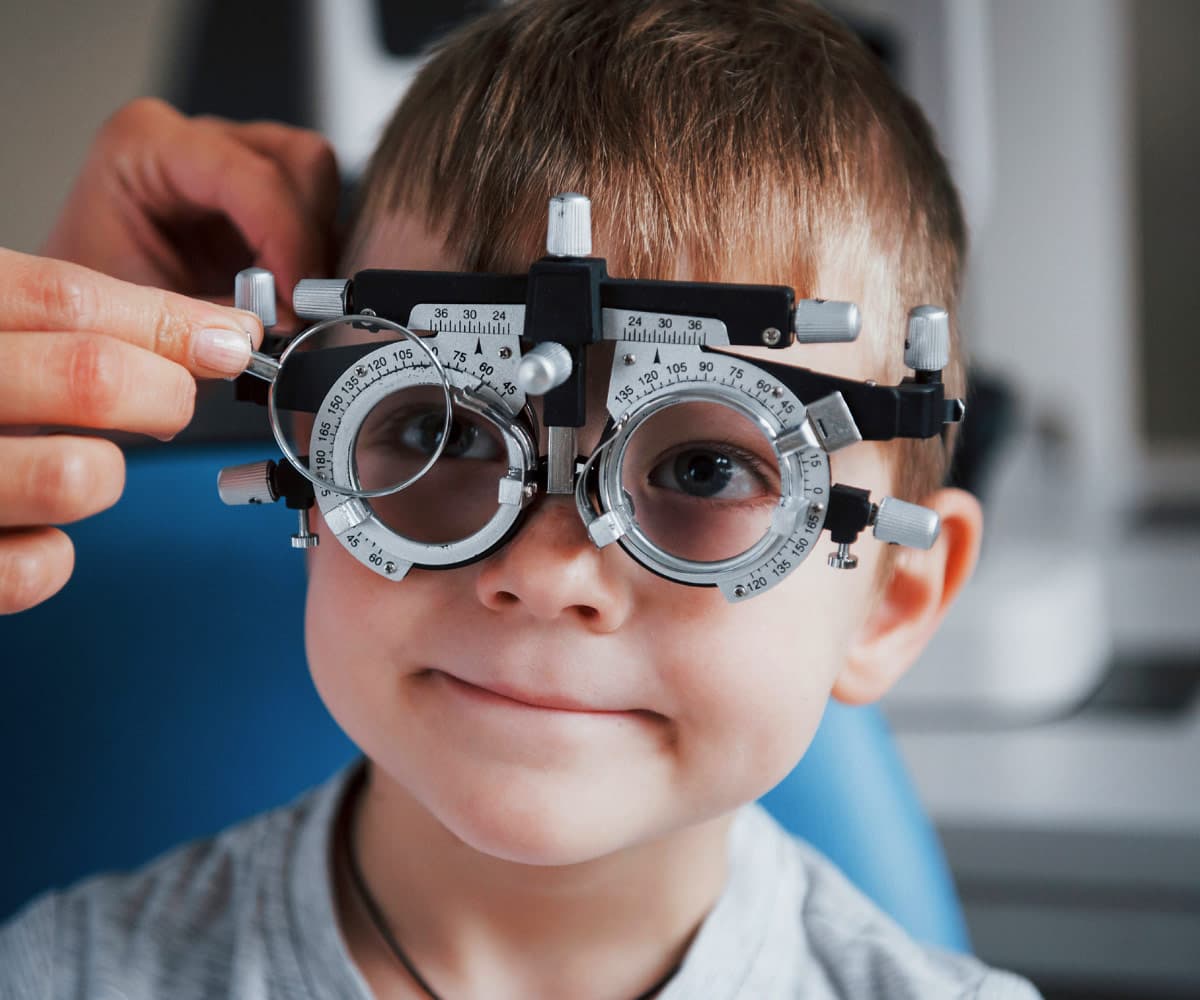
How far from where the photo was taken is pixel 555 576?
0.64m

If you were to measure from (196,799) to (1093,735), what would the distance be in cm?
139

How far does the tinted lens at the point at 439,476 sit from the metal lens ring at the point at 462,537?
0.07ft

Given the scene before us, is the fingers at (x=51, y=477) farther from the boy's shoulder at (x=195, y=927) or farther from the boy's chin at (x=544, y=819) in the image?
the boy's shoulder at (x=195, y=927)

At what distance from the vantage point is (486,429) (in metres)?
0.70

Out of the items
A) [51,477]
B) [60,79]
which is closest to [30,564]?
[51,477]

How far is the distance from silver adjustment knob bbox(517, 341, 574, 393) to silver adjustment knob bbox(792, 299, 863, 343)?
0.11 metres

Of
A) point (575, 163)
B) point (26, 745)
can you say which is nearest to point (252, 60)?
point (26, 745)

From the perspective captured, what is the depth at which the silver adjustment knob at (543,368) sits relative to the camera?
1.87 feet

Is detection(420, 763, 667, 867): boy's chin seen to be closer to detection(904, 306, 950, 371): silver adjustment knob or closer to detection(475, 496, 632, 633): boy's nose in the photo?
detection(475, 496, 632, 633): boy's nose

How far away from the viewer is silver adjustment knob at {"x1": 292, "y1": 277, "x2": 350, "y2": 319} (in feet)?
2.13

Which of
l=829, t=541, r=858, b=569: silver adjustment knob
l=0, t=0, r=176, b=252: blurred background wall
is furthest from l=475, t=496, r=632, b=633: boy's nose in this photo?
l=0, t=0, r=176, b=252: blurred background wall

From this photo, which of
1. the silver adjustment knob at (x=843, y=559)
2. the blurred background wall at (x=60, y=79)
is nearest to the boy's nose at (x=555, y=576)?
the silver adjustment knob at (x=843, y=559)

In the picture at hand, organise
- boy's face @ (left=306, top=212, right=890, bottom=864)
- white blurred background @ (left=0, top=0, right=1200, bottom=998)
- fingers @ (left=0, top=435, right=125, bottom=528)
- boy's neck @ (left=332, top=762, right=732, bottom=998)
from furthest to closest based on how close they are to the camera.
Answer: white blurred background @ (left=0, top=0, right=1200, bottom=998) < boy's neck @ (left=332, top=762, right=732, bottom=998) < boy's face @ (left=306, top=212, right=890, bottom=864) < fingers @ (left=0, top=435, right=125, bottom=528)

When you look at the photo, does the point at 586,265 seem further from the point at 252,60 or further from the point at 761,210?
the point at 252,60
